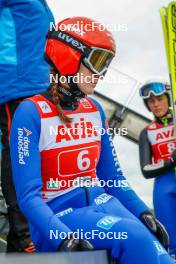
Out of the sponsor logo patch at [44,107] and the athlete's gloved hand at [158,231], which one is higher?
the sponsor logo patch at [44,107]

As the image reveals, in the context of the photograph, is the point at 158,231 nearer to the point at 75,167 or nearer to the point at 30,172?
the point at 75,167

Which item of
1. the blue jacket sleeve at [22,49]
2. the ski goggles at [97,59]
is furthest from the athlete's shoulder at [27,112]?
the blue jacket sleeve at [22,49]

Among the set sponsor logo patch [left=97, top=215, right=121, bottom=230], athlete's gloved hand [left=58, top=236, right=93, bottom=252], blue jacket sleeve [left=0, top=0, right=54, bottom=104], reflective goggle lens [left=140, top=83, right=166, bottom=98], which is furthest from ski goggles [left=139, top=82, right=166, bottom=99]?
athlete's gloved hand [left=58, top=236, right=93, bottom=252]

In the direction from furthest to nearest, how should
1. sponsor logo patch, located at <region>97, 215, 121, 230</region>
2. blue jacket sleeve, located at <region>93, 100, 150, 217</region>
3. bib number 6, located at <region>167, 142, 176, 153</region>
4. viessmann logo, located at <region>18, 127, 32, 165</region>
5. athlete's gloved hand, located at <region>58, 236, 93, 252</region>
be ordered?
1. bib number 6, located at <region>167, 142, 176, 153</region>
2. blue jacket sleeve, located at <region>93, 100, 150, 217</region>
3. viessmann logo, located at <region>18, 127, 32, 165</region>
4. sponsor logo patch, located at <region>97, 215, 121, 230</region>
5. athlete's gloved hand, located at <region>58, 236, 93, 252</region>

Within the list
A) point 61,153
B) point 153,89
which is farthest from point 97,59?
point 153,89

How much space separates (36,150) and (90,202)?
321mm

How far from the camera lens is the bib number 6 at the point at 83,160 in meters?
2.65

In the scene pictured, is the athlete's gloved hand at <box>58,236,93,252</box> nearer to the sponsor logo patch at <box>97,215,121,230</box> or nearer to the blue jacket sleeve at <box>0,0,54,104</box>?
the sponsor logo patch at <box>97,215,121,230</box>

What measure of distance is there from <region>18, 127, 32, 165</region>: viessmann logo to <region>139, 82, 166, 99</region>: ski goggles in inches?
127

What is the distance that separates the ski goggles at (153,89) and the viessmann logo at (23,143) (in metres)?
3.21

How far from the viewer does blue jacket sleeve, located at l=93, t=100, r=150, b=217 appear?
9.11 ft

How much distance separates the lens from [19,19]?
3746mm

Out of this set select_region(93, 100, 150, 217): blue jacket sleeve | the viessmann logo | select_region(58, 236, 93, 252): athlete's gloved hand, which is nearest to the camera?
select_region(58, 236, 93, 252): athlete's gloved hand

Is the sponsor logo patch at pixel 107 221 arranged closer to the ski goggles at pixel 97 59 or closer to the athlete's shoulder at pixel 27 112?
the athlete's shoulder at pixel 27 112
